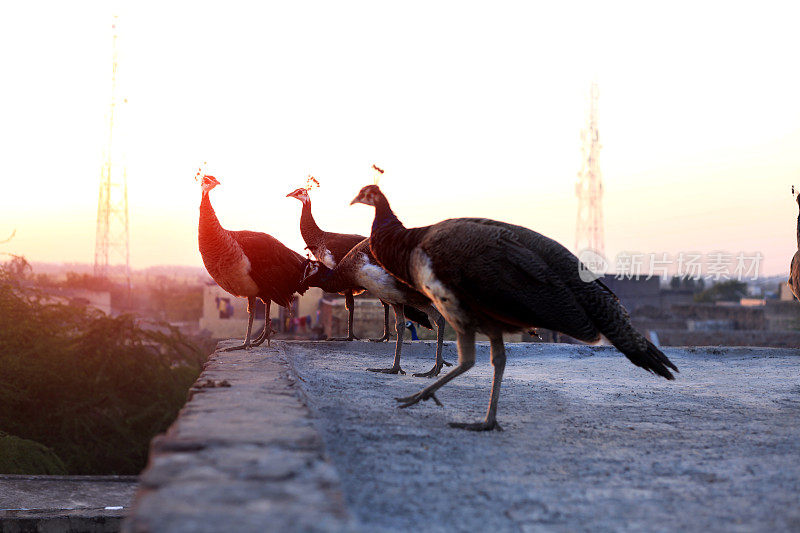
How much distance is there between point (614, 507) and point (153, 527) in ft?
6.41

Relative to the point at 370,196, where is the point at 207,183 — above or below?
above

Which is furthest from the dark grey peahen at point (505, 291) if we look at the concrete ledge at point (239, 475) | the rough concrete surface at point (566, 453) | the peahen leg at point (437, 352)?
the peahen leg at point (437, 352)

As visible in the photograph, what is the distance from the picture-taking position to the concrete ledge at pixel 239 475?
2127mm

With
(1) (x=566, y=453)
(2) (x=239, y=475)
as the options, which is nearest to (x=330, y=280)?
(1) (x=566, y=453)

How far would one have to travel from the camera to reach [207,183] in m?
8.09

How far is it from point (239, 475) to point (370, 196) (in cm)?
384

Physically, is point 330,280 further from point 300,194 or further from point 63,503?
point 63,503

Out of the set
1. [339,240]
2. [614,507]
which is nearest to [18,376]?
[339,240]

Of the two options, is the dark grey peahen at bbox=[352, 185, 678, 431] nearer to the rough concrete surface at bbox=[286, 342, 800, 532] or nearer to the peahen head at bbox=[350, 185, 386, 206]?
the rough concrete surface at bbox=[286, 342, 800, 532]

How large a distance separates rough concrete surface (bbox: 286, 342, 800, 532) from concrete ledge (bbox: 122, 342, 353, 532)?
0.33 meters

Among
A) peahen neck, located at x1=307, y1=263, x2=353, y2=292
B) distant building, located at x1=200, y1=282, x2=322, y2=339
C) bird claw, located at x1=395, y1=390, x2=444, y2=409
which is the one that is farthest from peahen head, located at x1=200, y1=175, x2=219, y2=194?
distant building, located at x1=200, y1=282, x2=322, y2=339

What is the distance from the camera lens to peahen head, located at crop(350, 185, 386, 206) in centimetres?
605

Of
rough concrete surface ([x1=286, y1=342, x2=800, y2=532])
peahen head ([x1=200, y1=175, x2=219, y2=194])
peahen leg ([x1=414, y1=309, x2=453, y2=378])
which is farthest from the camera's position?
peahen head ([x1=200, y1=175, x2=219, y2=194])

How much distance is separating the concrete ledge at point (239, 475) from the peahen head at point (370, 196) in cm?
243
